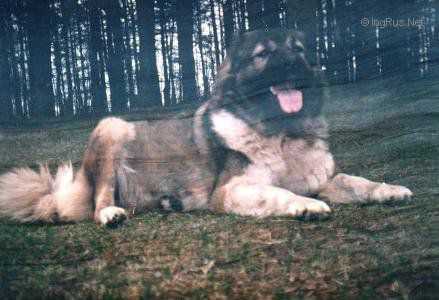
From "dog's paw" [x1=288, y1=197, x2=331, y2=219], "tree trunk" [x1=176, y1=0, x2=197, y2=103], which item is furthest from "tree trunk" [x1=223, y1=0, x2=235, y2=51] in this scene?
"dog's paw" [x1=288, y1=197, x2=331, y2=219]

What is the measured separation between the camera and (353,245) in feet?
A: 4.44

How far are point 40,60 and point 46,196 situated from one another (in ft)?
4.00

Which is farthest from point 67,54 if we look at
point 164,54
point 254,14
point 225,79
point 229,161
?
point 229,161

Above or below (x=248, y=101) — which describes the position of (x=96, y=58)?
above

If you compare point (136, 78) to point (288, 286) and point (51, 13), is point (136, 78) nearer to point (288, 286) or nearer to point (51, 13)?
point (51, 13)

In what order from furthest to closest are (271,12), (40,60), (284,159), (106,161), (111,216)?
(284,159) < (106,161) < (111,216) < (271,12) < (40,60)

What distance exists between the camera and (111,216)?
2.29 m

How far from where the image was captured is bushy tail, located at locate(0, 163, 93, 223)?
229cm

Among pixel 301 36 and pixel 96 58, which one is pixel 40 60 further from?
pixel 301 36

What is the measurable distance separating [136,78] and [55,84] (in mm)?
307

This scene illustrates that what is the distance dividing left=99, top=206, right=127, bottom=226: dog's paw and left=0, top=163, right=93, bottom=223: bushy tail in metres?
0.29

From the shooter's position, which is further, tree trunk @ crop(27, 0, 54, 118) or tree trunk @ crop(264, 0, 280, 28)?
tree trunk @ crop(264, 0, 280, 28)

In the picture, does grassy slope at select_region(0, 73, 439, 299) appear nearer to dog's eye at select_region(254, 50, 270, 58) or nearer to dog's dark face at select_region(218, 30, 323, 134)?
dog's dark face at select_region(218, 30, 323, 134)

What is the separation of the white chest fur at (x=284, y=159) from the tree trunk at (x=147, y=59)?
49cm
